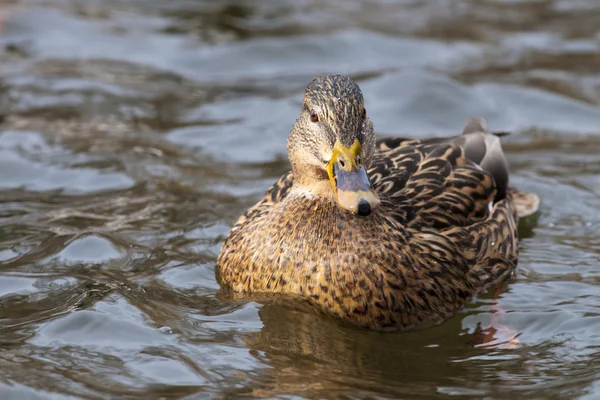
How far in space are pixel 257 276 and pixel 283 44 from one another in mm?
8051

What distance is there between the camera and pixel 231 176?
10.6 m

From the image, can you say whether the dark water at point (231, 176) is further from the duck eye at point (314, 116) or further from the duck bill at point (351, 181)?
the duck eye at point (314, 116)

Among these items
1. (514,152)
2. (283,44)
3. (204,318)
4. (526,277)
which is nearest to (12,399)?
(204,318)

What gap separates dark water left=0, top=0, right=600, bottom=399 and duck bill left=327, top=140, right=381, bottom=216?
3.44 feet

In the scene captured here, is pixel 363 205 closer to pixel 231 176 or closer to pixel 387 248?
pixel 387 248

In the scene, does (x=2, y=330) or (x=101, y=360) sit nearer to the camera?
(x=101, y=360)

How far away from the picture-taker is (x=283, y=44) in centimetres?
1495

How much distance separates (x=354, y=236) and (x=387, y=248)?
25cm

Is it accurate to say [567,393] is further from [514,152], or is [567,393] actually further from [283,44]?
[283,44]

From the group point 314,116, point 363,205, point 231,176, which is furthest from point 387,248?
→ point 231,176

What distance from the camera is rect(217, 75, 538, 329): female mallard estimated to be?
692 cm

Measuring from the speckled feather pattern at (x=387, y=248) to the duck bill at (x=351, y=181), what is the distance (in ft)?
1.71

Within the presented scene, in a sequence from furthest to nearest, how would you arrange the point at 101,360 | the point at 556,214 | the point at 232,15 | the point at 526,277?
the point at 232,15, the point at 556,214, the point at 526,277, the point at 101,360

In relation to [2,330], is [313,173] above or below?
above
